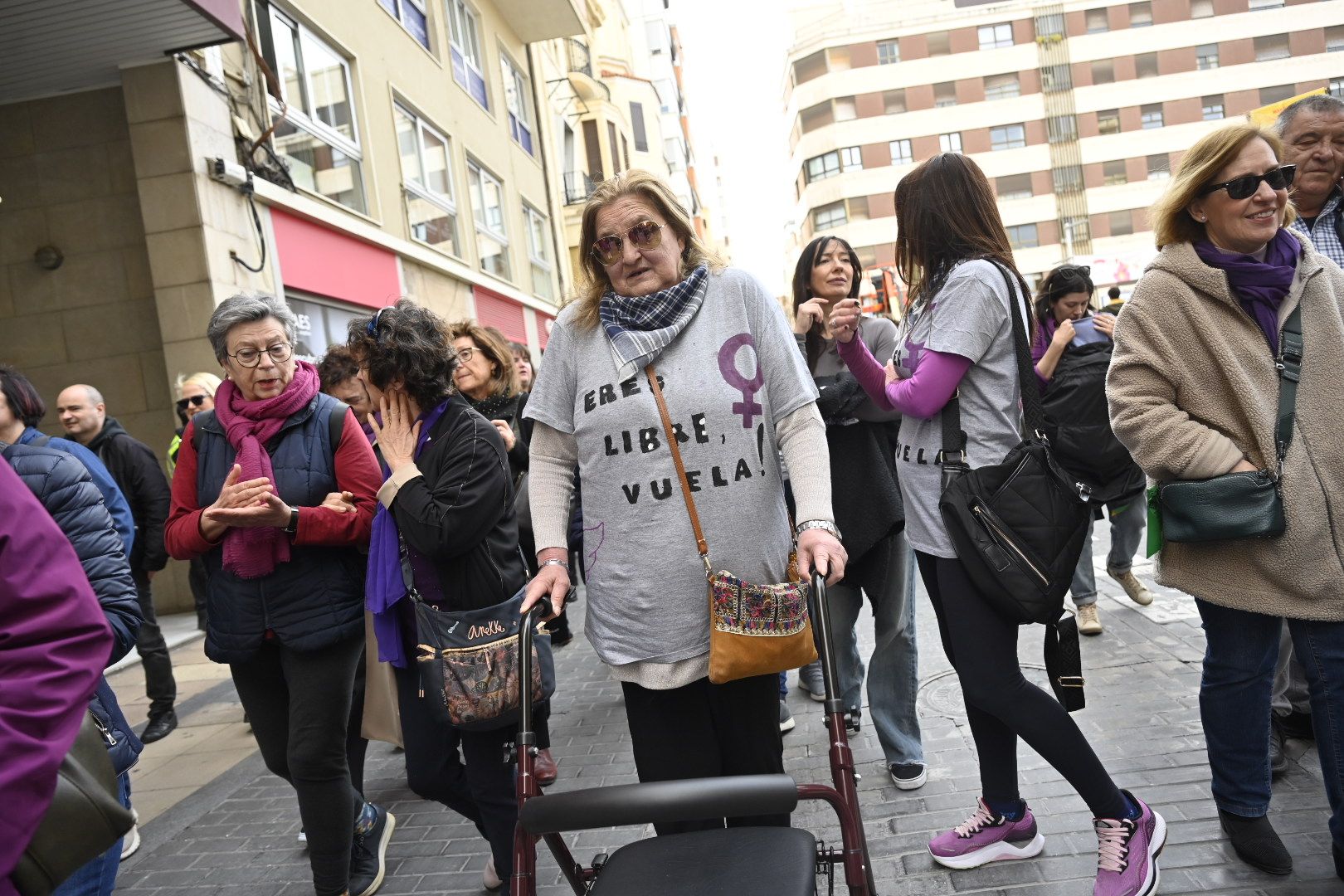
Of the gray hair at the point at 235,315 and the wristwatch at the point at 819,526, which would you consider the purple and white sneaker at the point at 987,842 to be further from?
the gray hair at the point at 235,315

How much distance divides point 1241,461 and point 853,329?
1.21 meters

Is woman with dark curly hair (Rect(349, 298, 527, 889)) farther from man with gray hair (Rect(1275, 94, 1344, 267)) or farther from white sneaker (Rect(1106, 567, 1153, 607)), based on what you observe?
white sneaker (Rect(1106, 567, 1153, 607))

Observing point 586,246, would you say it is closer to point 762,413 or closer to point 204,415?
point 762,413

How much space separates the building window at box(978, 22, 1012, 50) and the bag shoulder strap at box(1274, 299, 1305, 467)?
60299 mm

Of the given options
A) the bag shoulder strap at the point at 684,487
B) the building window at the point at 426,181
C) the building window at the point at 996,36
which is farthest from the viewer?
the building window at the point at 996,36

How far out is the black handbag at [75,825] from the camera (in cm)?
155

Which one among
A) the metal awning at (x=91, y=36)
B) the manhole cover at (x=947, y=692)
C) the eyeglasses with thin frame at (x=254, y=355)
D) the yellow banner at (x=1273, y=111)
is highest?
the metal awning at (x=91, y=36)

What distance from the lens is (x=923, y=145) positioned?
56156mm

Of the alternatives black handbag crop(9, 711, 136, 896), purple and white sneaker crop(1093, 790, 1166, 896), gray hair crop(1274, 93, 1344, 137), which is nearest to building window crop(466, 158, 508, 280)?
gray hair crop(1274, 93, 1344, 137)

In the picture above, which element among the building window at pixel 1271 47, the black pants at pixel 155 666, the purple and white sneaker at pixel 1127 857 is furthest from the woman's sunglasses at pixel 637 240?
the building window at pixel 1271 47

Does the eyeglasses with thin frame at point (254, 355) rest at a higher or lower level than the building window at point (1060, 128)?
lower

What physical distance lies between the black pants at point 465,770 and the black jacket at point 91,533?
837 mm

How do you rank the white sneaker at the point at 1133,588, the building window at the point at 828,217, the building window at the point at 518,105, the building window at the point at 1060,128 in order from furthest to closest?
the building window at the point at 828,217 → the building window at the point at 1060,128 → the building window at the point at 518,105 → the white sneaker at the point at 1133,588

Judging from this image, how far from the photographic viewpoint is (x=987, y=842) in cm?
312
